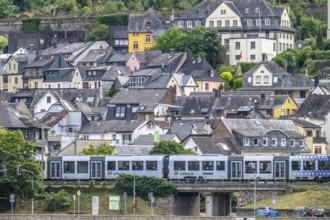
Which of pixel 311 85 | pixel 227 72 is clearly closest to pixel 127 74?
pixel 227 72

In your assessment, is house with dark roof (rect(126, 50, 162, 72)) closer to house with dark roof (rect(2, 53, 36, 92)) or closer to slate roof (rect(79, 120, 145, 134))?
house with dark roof (rect(2, 53, 36, 92))

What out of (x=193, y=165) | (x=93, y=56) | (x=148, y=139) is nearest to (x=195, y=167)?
(x=193, y=165)

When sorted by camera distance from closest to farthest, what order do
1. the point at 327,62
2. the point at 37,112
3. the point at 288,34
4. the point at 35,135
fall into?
1. the point at 35,135
2. the point at 37,112
3. the point at 327,62
4. the point at 288,34

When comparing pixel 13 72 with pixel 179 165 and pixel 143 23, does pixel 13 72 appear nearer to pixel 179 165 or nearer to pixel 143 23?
pixel 143 23

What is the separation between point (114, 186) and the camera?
411ft

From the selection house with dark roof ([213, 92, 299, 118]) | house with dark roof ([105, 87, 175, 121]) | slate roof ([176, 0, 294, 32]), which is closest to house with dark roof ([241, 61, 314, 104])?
house with dark roof ([213, 92, 299, 118])

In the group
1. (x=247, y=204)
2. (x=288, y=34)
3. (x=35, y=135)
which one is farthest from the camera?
(x=288, y=34)

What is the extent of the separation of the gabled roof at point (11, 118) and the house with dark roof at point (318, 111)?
→ 2189cm

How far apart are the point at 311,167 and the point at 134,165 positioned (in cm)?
1161

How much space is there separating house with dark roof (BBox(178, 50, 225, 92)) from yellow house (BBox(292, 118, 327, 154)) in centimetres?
2632

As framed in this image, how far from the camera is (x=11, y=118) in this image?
155 m

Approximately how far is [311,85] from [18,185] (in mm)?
53372

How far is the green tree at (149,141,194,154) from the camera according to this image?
138 m

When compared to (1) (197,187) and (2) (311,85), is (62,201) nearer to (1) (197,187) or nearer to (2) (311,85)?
(1) (197,187)
